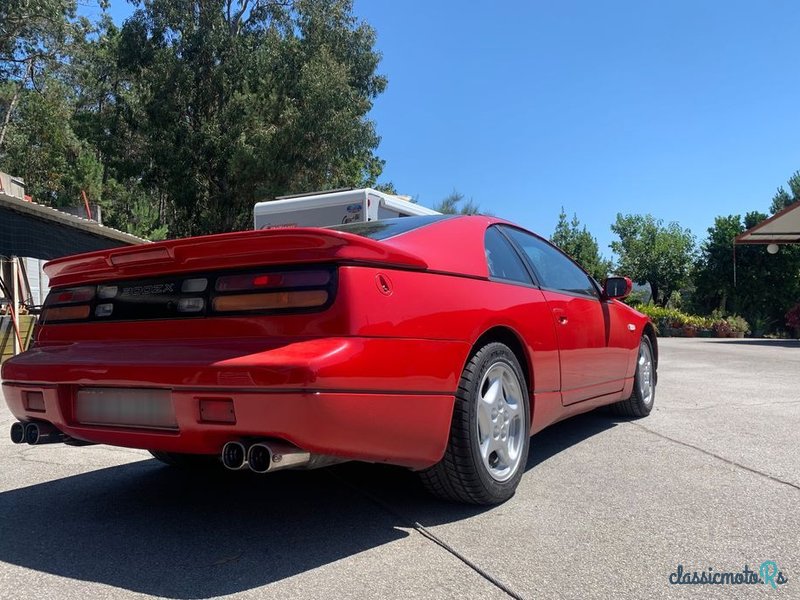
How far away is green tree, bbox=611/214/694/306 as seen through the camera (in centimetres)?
3631

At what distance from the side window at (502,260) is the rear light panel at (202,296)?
120 centimetres

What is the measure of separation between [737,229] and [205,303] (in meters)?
30.2

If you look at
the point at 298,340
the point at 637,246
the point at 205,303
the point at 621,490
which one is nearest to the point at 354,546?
the point at 298,340

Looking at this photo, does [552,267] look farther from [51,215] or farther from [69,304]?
[51,215]

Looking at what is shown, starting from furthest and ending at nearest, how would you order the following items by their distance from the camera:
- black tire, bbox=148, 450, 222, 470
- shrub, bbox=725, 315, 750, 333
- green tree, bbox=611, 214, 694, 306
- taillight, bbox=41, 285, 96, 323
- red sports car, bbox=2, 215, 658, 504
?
green tree, bbox=611, 214, 694, 306
shrub, bbox=725, 315, 750, 333
black tire, bbox=148, 450, 222, 470
taillight, bbox=41, 285, 96, 323
red sports car, bbox=2, 215, 658, 504

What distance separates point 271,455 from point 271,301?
2.02 feet

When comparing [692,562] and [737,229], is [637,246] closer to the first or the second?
[737,229]

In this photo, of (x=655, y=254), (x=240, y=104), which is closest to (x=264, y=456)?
(x=240, y=104)

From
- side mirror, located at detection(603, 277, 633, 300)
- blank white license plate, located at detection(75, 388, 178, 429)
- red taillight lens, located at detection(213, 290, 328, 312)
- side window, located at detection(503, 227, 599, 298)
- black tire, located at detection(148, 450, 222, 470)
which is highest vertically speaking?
side window, located at detection(503, 227, 599, 298)

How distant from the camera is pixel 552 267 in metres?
4.39

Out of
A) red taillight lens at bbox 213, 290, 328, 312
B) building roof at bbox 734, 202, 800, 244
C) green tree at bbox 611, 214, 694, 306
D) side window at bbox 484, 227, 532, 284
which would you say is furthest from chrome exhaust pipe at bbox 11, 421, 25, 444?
green tree at bbox 611, 214, 694, 306

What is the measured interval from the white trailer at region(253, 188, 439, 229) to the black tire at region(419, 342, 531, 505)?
5.66m

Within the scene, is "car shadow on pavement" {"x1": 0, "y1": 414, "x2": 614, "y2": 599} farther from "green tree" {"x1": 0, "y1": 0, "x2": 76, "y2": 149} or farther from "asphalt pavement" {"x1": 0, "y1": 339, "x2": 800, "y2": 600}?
"green tree" {"x1": 0, "y1": 0, "x2": 76, "y2": 149}

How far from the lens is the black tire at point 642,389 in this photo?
214 inches
